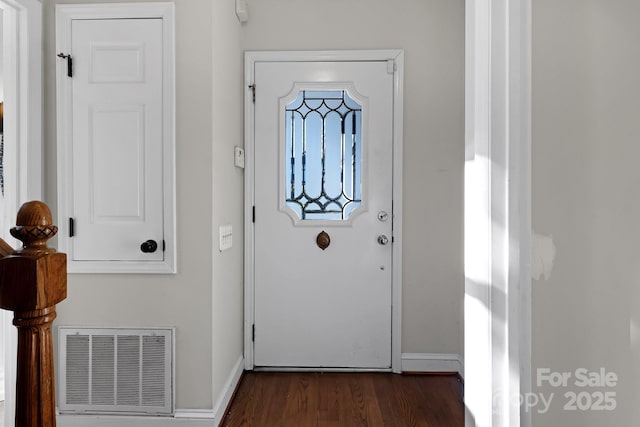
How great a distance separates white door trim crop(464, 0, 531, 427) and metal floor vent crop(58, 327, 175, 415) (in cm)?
150

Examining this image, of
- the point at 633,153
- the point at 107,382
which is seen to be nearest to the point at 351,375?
the point at 107,382

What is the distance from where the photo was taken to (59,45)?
1.87 meters

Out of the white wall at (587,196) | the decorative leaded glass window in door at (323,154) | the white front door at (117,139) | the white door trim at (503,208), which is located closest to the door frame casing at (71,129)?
the white front door at (117,139)

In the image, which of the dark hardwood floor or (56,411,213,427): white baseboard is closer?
(56,411,213,427): white baseboard

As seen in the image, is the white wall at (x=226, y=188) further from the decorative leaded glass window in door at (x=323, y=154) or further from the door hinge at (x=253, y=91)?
the decorative leaded glass window in door at (x=323, y=154)

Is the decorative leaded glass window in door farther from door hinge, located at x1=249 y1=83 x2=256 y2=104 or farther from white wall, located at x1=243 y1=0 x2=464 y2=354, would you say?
white wall, located at x1=243 y1=0 x2=464 y2=354

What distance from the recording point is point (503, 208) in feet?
2.89

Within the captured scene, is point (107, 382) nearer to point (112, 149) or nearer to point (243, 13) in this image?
point (112, 149)

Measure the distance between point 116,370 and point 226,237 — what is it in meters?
0.82

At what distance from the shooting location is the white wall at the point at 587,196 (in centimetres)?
77

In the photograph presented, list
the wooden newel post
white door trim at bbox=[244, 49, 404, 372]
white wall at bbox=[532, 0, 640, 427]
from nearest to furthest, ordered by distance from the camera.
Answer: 1. the wooden newel post
2. white wall at bbox=[532, 0, 640, 427]
3. white door trim at bbox=[244, 49, 404, 372]

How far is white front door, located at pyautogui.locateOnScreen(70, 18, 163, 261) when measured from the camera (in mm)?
1866

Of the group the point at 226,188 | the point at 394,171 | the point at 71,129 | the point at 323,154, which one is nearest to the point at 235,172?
the point at 226,188

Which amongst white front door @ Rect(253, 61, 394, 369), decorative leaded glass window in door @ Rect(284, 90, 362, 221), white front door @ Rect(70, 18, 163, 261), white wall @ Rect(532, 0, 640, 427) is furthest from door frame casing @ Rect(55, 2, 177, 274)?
white wall @ Rect(532, 0, 640, 427)
